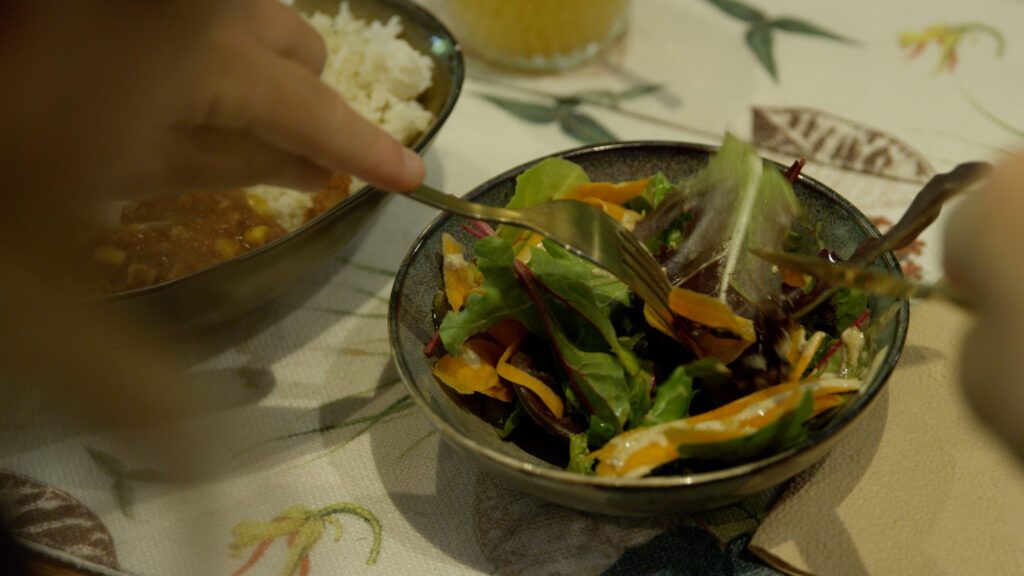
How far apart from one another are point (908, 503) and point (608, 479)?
333 millimetres

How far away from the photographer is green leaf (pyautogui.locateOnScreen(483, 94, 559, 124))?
1426 millimetres

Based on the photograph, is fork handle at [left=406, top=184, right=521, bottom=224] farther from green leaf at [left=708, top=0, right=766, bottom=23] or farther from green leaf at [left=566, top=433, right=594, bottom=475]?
green leaf at [left=708, top=0, right=766, bottom=23]

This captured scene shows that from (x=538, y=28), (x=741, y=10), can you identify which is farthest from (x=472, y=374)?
(x=741, y=10)

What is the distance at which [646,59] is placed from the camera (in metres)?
1.56

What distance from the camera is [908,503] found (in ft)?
2.54

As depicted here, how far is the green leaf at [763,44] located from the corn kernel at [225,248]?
3.30 ft

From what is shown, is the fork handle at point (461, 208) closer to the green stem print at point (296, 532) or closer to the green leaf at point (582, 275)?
the green leaf at point (582, 275)

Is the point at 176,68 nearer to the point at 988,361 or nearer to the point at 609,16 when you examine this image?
the point at 988,361

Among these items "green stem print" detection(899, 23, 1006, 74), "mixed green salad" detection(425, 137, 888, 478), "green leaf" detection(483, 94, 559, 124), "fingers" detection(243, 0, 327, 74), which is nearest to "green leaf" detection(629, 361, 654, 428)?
"mixed green salad" detection(425, 137, 888, 478)

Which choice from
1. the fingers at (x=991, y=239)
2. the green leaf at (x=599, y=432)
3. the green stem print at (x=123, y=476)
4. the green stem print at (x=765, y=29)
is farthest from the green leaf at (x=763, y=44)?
the green stem print at (x=123, y=476)

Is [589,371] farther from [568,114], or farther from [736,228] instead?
[568,114]

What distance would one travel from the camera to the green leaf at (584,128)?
137cm

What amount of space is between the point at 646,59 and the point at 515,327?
88 centimetres

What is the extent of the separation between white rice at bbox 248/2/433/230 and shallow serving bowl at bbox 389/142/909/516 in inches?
12.1
